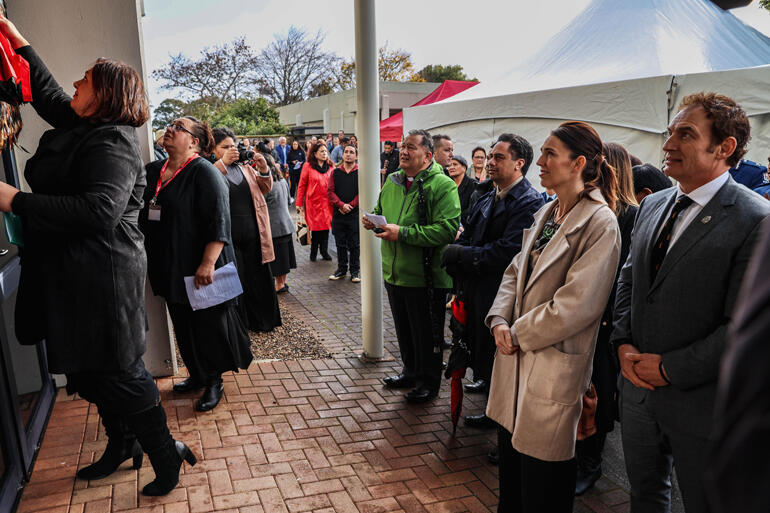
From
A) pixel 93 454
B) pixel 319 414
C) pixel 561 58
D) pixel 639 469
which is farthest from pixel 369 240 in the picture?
pixel 561 58

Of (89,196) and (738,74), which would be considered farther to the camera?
(738,74)

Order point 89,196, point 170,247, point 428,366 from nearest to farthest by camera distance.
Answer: point 89,196 < point 170,247 < point 428,366

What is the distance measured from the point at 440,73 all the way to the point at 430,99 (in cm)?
3796

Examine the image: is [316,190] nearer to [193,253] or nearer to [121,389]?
[193,253]

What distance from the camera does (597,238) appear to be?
2.24 m

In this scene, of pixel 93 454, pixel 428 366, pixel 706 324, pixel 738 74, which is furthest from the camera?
pixel 738 74

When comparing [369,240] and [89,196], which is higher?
[89,196]

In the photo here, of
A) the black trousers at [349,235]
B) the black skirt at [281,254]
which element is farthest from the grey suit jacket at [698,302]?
the black trousers at [349,235]

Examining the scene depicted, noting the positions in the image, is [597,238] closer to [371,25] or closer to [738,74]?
[371,25]

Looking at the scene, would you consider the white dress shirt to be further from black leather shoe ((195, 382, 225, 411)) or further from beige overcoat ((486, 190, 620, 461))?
black leather shoe ((195, 382, 225, 411))

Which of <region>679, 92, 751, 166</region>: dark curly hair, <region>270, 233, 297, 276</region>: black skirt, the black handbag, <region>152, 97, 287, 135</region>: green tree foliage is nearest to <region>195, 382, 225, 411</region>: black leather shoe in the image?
<region>270, 233, 297, 276</region>: black skirt

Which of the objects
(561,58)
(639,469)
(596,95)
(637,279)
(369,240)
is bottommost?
(639,469)

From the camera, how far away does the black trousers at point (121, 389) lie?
8.81 feet

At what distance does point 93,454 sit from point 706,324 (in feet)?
11.1
